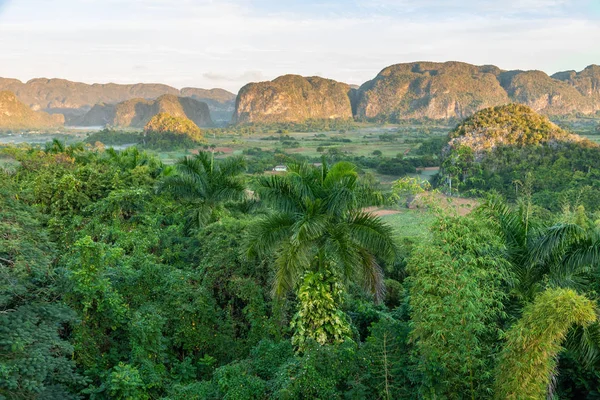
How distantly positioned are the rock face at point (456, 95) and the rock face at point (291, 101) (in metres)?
10.1

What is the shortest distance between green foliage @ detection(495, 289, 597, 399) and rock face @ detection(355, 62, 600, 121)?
16382 cm

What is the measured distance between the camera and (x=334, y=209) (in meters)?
6.25

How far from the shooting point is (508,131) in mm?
44188

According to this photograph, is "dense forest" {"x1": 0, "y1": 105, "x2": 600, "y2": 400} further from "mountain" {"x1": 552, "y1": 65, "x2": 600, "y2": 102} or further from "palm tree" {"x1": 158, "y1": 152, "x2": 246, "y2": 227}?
"mountain" {"x1": 552, "y1": 65, "x2": 600, "y2": 102}

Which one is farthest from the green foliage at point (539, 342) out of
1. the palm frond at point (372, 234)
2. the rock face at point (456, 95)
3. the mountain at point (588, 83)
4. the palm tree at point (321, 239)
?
the mountain at point (588, 83)

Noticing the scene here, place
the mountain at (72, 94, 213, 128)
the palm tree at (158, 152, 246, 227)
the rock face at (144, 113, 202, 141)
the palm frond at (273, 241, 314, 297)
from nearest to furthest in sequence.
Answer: the palm frond at (273, 241, 314, 297), the palm tree at (158, 152, 246, 227), the rock face at (144, 113, 202, 141), the mountain at (72, 94, 213, 128)

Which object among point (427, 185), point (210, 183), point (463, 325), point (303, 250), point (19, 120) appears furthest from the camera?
point (19, 120)

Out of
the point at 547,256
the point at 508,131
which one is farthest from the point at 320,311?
the point at 508,131

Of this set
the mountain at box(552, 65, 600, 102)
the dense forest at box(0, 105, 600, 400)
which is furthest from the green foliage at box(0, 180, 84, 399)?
the mountain at box(552, 65, 600, 102)

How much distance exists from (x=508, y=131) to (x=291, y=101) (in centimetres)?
13002

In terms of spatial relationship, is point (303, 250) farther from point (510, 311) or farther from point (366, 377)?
point (510, 311)

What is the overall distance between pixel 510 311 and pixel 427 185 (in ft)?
6.66

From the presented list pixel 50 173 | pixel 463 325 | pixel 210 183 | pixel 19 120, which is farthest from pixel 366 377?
pixel 19 120

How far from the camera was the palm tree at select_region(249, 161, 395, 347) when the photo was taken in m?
6.21
